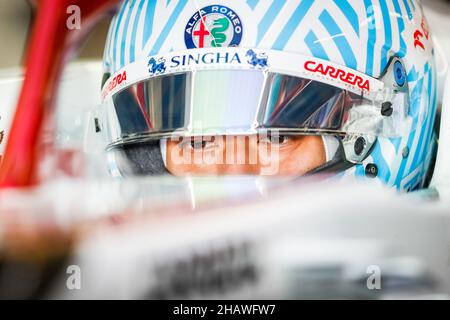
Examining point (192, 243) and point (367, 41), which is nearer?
point (192, 243)

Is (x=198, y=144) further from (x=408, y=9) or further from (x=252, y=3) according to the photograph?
(x=408, y=9)

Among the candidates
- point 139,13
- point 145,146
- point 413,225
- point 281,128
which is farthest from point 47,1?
point 413,225

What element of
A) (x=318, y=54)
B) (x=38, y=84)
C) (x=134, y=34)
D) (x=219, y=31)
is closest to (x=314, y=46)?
(x=318, y=54)

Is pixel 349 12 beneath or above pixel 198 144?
above

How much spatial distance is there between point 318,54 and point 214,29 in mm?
139

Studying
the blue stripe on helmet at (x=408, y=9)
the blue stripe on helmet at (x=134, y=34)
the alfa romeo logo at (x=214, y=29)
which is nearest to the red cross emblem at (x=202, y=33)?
the alfa romeo logo at (x=214, y=29)

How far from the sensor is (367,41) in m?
0.88

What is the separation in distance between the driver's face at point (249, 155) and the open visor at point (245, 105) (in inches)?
0.9

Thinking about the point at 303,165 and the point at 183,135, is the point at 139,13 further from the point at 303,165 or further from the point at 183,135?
the point at 303,165

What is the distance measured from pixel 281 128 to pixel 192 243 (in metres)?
0.22

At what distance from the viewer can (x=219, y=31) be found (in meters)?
0.83

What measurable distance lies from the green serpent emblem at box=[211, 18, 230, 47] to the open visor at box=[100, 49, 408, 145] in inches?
1.5

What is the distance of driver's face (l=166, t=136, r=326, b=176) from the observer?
81 cm

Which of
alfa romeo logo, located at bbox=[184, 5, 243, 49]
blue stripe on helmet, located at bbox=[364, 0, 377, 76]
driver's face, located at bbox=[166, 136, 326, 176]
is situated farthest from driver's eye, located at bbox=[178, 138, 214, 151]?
blue stripe on helmet, located at bbox=[364, 0, 377, 76]
